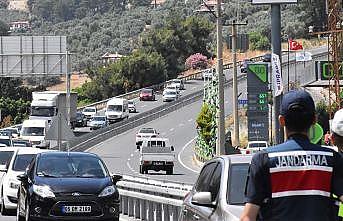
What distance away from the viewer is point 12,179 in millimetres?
24422

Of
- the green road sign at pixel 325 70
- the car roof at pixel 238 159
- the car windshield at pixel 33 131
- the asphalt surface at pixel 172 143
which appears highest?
the green road sign at pixel 325 70

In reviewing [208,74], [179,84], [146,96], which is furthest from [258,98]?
[179,84]

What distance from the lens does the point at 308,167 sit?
6.34 metres

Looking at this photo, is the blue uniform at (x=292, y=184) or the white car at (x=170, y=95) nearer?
the blue uniform at (x=292, y=184)

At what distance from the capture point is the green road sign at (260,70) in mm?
38750

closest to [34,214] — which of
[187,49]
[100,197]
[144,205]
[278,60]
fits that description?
[100,197]

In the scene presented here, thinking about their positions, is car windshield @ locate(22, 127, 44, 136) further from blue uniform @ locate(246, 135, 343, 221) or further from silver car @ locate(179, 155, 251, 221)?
blue uniform @ locate(246, 135, 343, 221)

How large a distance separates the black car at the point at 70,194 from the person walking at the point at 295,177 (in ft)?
40.3

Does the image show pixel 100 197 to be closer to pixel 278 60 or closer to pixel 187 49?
pixel 278 60

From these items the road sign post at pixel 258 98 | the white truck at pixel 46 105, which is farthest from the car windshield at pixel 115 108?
the road sign post at pixel 258 98

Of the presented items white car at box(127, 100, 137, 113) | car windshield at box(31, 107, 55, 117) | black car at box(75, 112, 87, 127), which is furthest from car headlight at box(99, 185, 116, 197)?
white car at box(127, 100, 137, 113)

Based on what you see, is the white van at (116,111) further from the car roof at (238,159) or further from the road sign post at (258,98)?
the car roof at (238,159)

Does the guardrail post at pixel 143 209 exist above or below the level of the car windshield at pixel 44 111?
below

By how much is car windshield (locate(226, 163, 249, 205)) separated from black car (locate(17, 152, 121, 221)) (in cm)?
861
